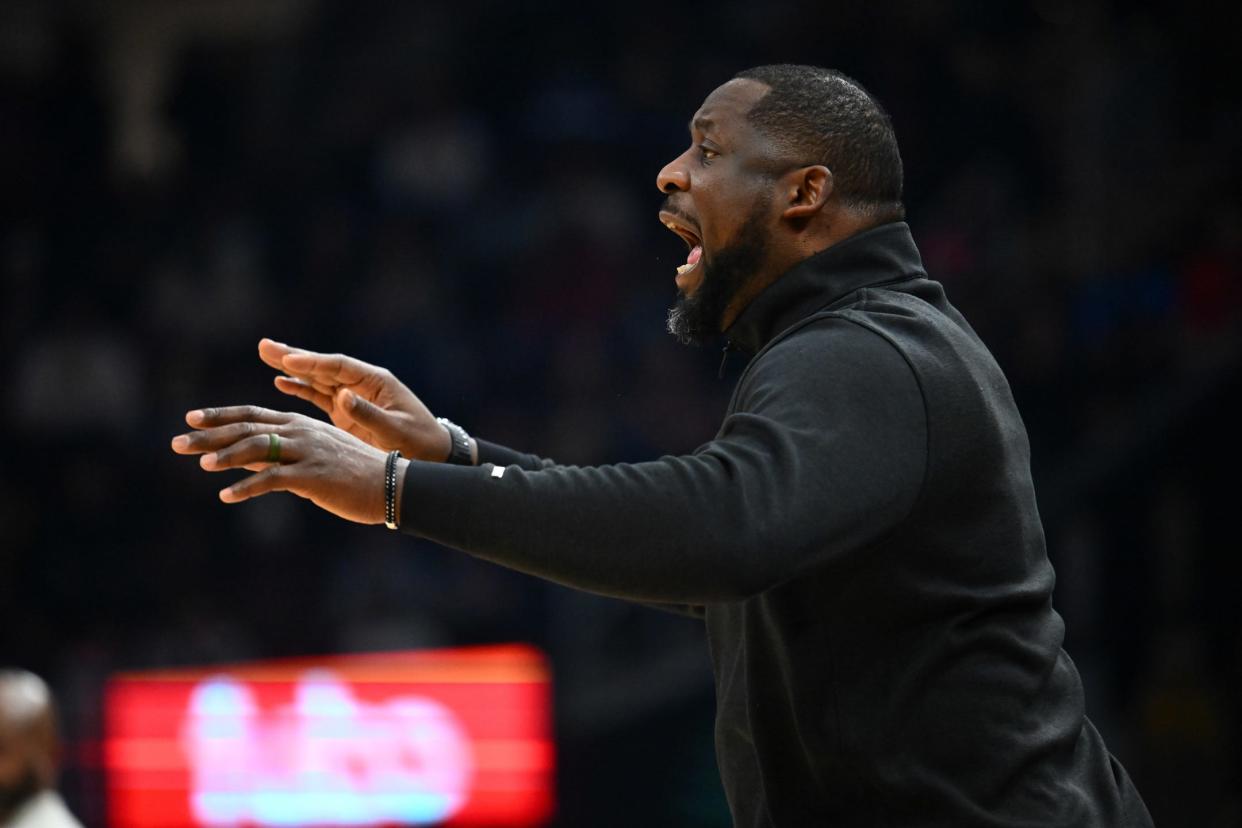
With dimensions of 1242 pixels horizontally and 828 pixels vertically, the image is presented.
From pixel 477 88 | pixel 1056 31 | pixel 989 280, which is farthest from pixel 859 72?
pixel 477 88

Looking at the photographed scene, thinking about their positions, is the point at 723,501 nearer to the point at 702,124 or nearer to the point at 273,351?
the point at 702,124

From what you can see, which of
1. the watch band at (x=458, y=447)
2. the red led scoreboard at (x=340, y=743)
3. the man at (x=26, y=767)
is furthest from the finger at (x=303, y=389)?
the red led scoreboard at (x=340, y=743)

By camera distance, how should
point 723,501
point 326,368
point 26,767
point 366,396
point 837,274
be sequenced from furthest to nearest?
point 26,767 < point 366,396 < point 326,368 < point 837,274 < point 723,501

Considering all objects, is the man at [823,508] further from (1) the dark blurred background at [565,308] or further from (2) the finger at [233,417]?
(1) the dark blurred background at [565,308]

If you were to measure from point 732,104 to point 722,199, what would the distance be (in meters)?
0.14

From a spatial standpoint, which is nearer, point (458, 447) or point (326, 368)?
point (326, 368)

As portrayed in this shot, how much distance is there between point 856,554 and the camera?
203cm

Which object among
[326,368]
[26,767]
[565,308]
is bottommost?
[565,308]

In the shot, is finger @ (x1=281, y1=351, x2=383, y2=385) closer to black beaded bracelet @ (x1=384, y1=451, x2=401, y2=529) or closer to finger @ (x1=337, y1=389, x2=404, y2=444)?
finger @ (x1=337, y1=389, x2=404, y2=444)

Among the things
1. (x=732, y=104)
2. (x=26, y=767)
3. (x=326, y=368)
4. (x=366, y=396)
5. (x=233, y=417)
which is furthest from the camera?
(x=26, y=767)

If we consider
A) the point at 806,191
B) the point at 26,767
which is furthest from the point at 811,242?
the point at 26,767

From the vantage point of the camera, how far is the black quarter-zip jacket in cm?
189

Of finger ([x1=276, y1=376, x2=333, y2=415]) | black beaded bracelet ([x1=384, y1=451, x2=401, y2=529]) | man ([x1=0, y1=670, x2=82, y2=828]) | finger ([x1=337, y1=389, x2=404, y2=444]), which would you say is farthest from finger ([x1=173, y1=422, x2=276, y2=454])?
man ([x1=0, y1=670, x2=82, y2=828])

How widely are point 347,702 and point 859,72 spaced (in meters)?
3.76
